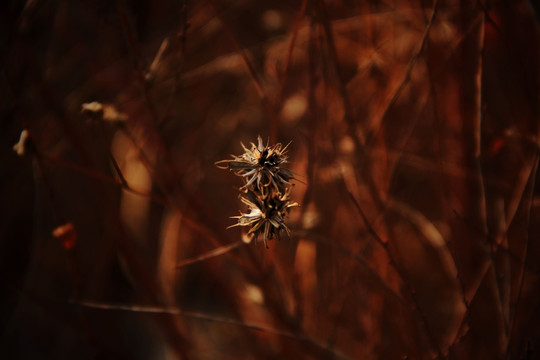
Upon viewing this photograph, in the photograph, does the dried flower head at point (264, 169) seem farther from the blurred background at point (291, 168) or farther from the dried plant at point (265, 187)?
the blurred background at point (291, 168)

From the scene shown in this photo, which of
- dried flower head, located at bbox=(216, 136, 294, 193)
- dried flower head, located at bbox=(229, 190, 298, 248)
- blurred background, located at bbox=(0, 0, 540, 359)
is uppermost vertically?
blurred background, located at bbox=(0, 0, 540, 359)

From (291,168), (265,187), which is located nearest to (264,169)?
(265,187)

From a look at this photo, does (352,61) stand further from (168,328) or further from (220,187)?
(168,328)

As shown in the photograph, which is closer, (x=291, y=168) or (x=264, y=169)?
(x=264, y=169)

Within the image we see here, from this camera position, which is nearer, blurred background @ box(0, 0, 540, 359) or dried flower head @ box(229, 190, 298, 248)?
dried flower head @ box(229, 190, 298, 248)

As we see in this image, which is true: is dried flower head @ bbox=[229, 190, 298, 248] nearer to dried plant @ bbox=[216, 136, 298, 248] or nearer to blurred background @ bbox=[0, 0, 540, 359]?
dried plant @ bbox=[216, 136, 298, 248]

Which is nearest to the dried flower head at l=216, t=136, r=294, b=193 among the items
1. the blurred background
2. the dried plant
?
the dried plant

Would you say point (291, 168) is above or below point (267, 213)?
above

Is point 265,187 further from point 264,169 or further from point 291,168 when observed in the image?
point 291,168

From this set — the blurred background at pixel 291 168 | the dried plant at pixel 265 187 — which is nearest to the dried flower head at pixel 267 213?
the dried plant at pixel 265 187

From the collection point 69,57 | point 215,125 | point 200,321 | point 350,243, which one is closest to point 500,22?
point 350,243
